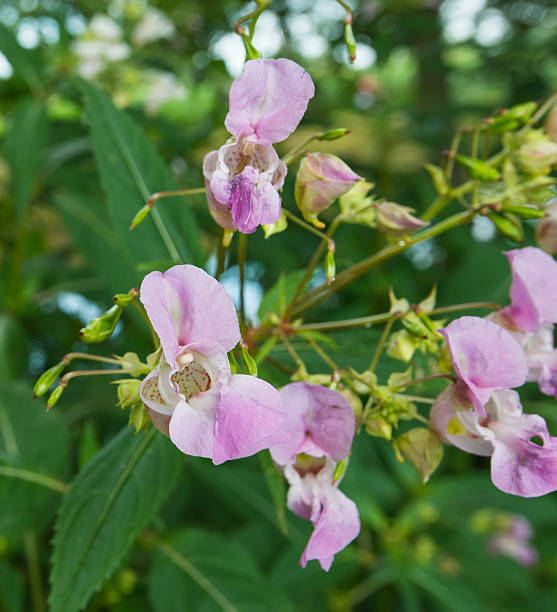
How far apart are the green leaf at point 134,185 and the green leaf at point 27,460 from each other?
0.50m

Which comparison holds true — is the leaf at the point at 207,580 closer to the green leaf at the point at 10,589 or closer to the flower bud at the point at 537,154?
the green leaf at the point at 10,589

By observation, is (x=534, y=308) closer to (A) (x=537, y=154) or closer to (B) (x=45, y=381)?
(A) (x=537, y=154)

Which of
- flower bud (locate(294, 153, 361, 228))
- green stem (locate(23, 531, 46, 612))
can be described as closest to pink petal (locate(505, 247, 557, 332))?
flower bud (locate(294, 153, 361, 228))

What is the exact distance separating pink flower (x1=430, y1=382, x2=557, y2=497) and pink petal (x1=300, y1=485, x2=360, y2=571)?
15 centimetres

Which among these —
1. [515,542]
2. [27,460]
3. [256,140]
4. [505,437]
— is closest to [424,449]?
[505,437]

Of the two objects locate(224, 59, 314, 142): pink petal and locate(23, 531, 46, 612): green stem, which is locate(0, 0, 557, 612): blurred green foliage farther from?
locate(224, 59, 314, 142): pink petal

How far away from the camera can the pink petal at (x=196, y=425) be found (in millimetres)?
605

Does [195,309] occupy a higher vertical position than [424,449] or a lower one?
higher

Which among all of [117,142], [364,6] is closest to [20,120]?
[117,142]

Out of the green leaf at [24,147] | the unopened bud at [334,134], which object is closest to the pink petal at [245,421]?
the unopened bud at [334,134]

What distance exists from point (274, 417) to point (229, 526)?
5.12 ft

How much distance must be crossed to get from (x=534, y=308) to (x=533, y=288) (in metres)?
0.03

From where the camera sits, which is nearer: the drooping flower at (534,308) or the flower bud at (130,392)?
the flower bud at (130,392)

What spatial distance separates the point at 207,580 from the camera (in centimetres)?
125
